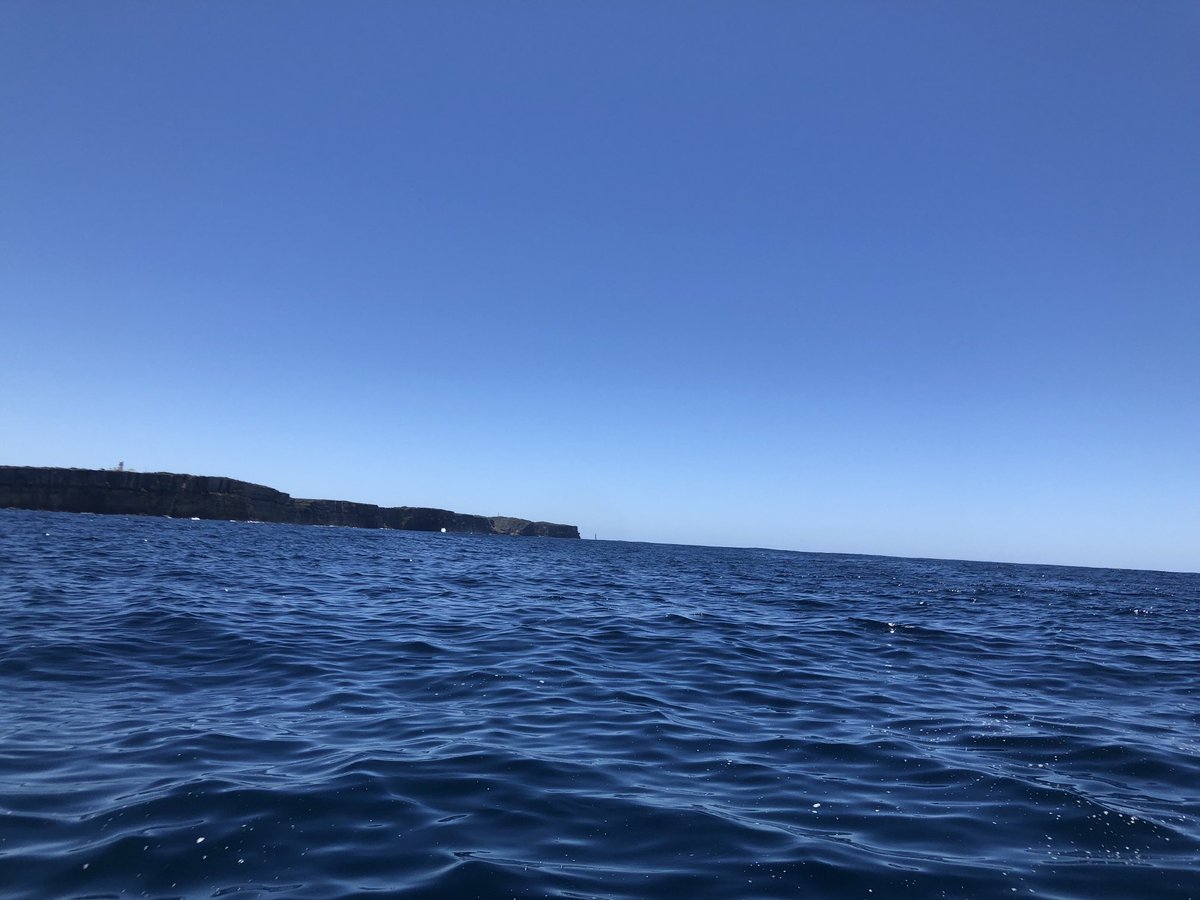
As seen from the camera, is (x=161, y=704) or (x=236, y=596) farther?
(x=236, y=596)

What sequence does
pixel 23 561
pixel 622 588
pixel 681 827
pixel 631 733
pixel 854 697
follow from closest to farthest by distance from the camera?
pixel 681 827, pixel 631 733, pixel 854 697, pixel 23 561, pixel 622 588

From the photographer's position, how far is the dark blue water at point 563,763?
4.36 m

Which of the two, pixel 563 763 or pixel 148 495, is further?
pixel 148 495

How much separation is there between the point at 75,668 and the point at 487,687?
18.7 feet

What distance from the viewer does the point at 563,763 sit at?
6301 millimetres

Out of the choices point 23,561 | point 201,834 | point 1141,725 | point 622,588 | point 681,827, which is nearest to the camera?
point 201,834

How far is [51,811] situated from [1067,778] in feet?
29.4

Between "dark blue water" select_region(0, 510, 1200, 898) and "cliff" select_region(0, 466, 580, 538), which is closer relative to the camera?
"dark blue water" select_region(0, 510, 1200, 898)

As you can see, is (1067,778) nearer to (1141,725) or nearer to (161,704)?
(1141,725)

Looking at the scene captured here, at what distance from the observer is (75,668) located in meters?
8.93

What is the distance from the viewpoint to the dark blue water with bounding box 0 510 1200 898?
436 cm

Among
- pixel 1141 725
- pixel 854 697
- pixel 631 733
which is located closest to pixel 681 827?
pixel 631 733

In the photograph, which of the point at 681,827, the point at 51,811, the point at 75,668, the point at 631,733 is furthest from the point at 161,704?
the point at 681,827

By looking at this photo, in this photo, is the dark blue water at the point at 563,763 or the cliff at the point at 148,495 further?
the cliff at the point at 148,495
